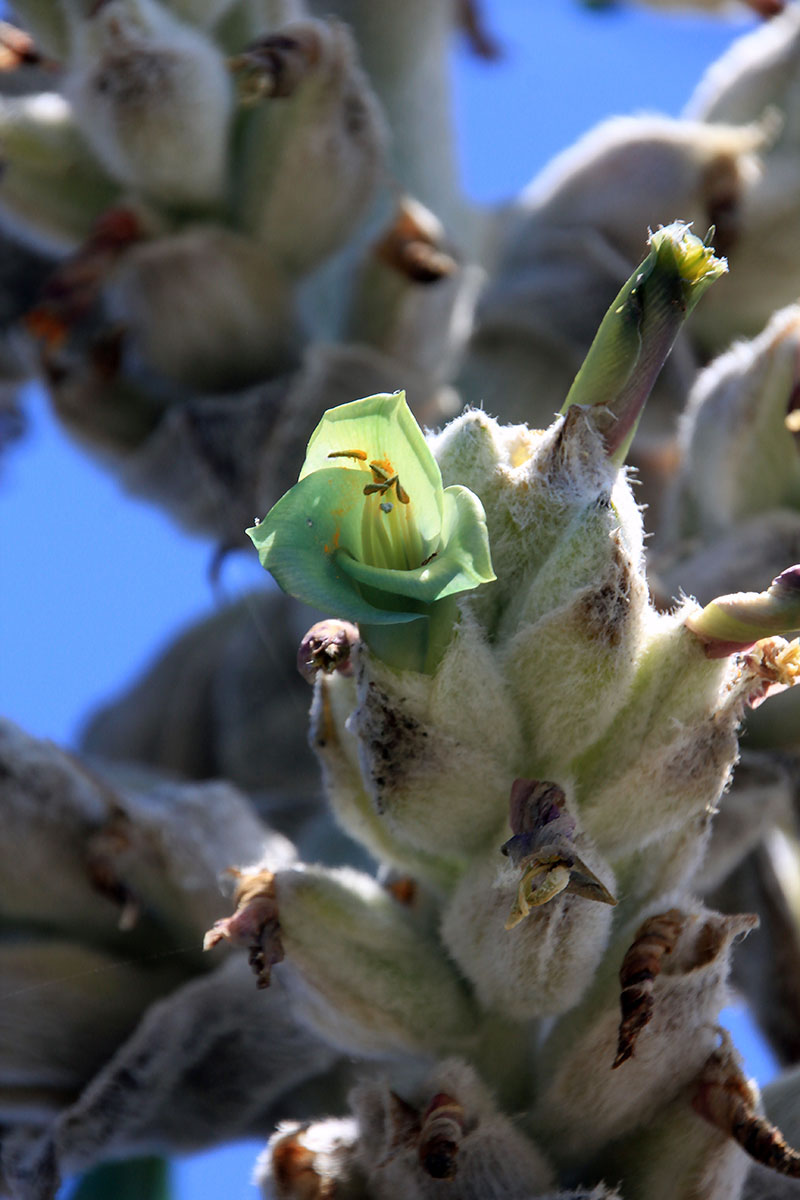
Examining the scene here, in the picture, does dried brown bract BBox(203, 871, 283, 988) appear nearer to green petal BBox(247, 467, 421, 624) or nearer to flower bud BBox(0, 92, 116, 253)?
green petal BBox(247, 467, 421, 624)

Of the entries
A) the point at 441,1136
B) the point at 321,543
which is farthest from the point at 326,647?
the point at 441,1136

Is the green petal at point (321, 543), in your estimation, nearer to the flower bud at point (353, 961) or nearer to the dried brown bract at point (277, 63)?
the flower bud at point (353, 961)

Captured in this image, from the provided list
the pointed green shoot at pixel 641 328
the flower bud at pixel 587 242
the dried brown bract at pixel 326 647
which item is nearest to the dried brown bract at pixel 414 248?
the flower bud at pixel 587 242

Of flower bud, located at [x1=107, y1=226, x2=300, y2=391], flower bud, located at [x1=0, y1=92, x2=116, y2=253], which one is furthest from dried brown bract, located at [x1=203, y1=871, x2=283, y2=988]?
flower bud, located at [x1=0, y1=92, x2=116, y2=253]

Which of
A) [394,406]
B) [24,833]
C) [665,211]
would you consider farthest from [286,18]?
[394,406]

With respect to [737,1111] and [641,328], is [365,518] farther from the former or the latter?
[737,1111]
